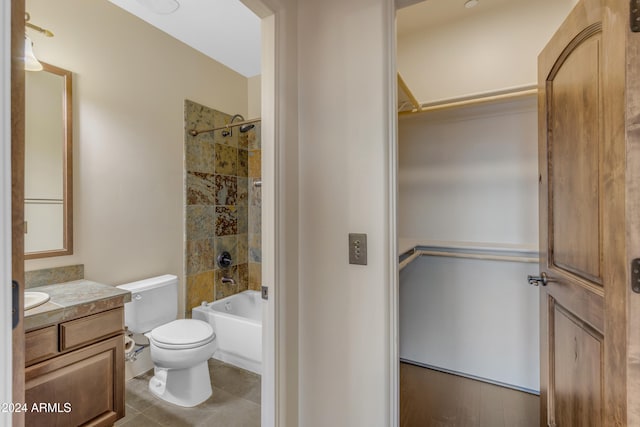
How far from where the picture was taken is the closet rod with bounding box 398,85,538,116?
1.71m

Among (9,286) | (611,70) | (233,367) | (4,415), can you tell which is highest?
(611,70)

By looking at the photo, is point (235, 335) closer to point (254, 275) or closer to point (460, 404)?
point (254, 275)

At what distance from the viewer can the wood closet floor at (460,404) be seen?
5.78ft

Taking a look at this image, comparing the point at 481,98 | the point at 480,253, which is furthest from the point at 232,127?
the point at 480,253

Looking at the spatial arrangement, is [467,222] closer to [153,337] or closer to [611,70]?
[611,70]

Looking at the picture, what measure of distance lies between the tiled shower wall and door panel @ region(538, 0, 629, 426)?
8.01ft

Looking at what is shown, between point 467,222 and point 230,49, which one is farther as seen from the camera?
point 230,49

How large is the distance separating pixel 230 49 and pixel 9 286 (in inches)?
102

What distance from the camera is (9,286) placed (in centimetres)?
54

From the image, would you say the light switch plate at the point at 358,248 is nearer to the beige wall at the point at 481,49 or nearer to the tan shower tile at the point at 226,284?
the beige wall at the point at 481,49

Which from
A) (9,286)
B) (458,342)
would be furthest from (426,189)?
(9,286)

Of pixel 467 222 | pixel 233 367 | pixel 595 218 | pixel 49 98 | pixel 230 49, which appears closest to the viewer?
pixel 595 218

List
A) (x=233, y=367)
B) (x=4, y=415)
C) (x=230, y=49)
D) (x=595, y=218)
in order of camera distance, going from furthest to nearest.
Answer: (x=230, y=49)
(x=233, y=367)
(x=595, y=218)
(x=4, y=415)

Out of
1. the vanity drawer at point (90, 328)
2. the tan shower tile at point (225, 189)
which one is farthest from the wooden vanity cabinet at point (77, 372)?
the tan shower tile at point (225, 189)
